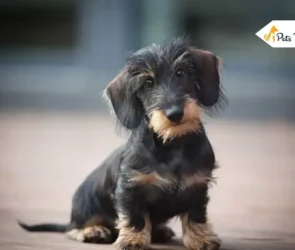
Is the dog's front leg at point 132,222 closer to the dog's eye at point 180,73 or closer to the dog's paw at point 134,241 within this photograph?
the dog's paw at point 134,241

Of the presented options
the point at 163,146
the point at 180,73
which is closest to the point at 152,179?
the point at 163,146

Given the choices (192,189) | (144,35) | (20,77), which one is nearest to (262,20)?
(144,35)

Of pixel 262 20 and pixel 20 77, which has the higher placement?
pixel 262 20

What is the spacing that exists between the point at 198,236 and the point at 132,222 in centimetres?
10

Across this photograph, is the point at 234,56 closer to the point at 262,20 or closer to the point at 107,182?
the point at 262,20

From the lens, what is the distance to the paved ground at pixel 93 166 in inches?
34.6

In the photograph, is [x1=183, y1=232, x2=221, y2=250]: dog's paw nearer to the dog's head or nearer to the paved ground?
the paved ground

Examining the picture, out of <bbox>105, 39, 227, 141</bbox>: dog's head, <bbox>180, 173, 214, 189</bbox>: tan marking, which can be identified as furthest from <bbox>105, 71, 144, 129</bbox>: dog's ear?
<bbox>180, 173, 214, 189</bbox>: tan marking

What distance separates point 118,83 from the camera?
32.9 inches

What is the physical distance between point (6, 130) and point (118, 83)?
24 centimetres

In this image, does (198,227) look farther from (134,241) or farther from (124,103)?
(124,103)

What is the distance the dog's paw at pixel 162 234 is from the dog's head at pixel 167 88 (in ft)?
0.48

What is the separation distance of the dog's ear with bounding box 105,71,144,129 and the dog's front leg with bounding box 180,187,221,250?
137mm

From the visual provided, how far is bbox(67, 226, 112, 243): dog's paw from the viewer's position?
879 mm
